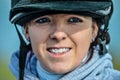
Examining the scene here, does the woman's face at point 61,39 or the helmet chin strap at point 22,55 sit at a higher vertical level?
the woman's face at point 61,39

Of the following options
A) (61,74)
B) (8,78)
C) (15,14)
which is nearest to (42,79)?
(61,74)

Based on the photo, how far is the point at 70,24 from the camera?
6.40 feet

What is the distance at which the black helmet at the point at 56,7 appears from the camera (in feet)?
6.13

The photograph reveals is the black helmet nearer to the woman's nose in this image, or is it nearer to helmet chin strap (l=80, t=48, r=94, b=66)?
the woman's nose

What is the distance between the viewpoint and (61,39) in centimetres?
192

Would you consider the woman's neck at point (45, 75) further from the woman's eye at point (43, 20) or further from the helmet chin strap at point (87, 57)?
the woman's eye at point (43, 20)

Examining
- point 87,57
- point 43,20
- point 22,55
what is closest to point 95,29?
Result: point 87,57

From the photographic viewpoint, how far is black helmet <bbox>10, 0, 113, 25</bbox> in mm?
1869

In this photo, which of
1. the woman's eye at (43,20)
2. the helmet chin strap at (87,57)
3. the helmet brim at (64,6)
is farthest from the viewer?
the helmet chin strap at (87,57)

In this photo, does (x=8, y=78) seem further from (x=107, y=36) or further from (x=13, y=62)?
(x=107, y=36)

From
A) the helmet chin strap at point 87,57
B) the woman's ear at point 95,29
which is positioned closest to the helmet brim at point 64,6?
the woman's ear at point 95,29

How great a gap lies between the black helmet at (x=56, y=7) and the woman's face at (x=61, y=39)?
4 cm

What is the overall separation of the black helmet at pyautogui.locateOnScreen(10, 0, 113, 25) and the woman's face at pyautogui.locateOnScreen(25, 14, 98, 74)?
4 centimetres

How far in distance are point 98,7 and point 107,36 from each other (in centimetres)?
34
